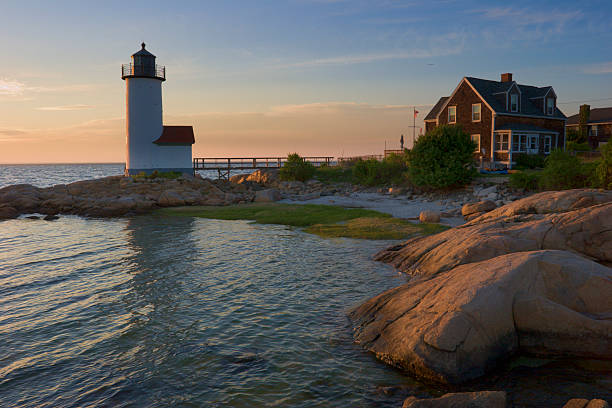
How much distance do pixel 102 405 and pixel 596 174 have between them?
22.3 meters

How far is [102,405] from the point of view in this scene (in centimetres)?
547

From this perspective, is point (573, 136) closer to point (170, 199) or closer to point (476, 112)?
point (476, 112)

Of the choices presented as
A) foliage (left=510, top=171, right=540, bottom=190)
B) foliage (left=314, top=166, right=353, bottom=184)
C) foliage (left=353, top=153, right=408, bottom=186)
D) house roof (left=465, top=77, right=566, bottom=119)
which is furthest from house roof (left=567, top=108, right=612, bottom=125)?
foliage (left=510, top=171, right=540, bottom=190)

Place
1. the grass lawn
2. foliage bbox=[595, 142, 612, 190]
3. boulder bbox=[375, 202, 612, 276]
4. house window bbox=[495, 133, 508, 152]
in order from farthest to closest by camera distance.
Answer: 1. house window bbox=[495, 133, 508, 152]
2. foliage bbox=[595, 142, 612, 190]
3. the grass lawn
4. boulder bbox=[375, 202, 612, 276]

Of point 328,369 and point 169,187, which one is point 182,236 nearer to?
point 328,369

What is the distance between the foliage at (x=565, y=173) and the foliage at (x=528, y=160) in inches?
487

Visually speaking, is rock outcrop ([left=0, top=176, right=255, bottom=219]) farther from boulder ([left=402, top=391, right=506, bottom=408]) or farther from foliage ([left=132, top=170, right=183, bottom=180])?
boulder ([left=402, top=391, right=506, bottom=408])

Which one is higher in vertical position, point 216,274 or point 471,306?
point 471,306

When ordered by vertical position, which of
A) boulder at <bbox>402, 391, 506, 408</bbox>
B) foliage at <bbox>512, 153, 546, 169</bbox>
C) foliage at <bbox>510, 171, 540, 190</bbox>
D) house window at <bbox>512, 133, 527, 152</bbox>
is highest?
house window at <bbox>512, 133, 527, 152</bbox>

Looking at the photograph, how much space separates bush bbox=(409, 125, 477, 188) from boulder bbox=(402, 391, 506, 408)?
2433 cm

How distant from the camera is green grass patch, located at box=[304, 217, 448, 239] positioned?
16.4m

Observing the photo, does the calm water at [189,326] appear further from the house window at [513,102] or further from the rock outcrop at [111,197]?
the house window at [513,102]

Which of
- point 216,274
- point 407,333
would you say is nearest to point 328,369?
point 407,333

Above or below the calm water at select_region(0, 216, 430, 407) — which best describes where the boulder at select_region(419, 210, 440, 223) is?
above
